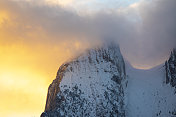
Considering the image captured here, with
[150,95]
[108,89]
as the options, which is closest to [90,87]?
[108,89]

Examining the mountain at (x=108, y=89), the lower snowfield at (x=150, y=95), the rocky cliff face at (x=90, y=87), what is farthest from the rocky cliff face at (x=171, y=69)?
the rocky cliff face at (x=90, y=87)

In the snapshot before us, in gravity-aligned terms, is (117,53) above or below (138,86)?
above

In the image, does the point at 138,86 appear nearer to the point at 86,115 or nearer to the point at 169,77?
the point at 169,77

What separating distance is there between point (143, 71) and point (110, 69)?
20465 mm

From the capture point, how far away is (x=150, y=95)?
568ft

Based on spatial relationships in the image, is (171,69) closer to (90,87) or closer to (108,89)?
(108,89)

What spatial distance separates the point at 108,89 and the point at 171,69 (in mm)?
27311

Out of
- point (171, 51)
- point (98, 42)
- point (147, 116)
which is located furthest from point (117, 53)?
point (147, 116)

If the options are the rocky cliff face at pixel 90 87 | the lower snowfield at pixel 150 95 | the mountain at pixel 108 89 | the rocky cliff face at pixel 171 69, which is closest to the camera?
the rocky cliff face at pixel 90 87

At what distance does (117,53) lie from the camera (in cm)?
19150

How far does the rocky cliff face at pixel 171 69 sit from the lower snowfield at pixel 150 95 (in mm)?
2213

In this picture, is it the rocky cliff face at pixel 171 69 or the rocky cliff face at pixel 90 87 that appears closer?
the rocky cliff face at pixel 90 87

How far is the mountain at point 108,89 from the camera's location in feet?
534

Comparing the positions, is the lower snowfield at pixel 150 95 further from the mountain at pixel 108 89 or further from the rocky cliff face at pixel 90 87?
the rocky cliff face at pixel 90 87
